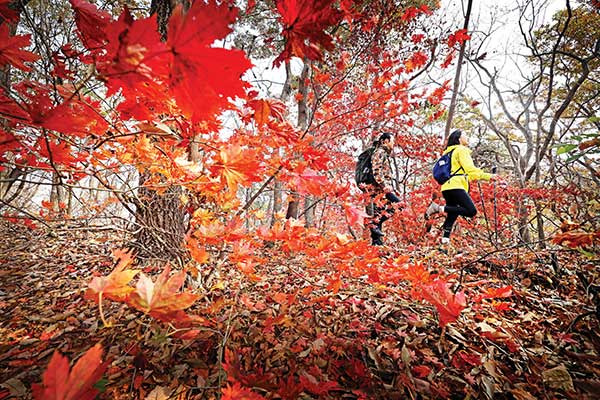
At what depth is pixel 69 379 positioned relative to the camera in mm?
559

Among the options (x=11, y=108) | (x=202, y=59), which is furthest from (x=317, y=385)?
(x=11, y=108)

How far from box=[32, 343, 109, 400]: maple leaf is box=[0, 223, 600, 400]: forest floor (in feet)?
1.16

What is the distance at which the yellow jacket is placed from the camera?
3281mm

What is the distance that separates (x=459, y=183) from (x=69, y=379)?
3898 mm

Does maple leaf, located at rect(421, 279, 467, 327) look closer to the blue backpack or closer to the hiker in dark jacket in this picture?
the blue backpack

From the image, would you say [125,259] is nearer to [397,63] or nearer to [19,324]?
[19,324]

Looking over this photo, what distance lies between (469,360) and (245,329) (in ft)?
4.07

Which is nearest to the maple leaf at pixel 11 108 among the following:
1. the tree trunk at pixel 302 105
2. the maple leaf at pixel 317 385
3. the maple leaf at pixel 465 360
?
Answer: the maple leaf at pixel 317 385

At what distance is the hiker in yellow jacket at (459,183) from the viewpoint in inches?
130

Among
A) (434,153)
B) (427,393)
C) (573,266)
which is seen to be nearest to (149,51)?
(427,393)

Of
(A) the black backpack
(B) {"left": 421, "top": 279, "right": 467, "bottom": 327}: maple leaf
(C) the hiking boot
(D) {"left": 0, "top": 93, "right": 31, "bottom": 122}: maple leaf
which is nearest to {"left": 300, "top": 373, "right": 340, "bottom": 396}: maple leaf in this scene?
(B) {"left": 421, "top": 279, "right": 467, "bottom": 327}: maple leaf

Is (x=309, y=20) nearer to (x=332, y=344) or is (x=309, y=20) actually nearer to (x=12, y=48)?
(x=12, y=48)

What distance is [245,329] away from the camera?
1634 mm

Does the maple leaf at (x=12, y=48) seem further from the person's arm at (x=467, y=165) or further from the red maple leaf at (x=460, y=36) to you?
the red maple leaf at (x=460, y=36)
